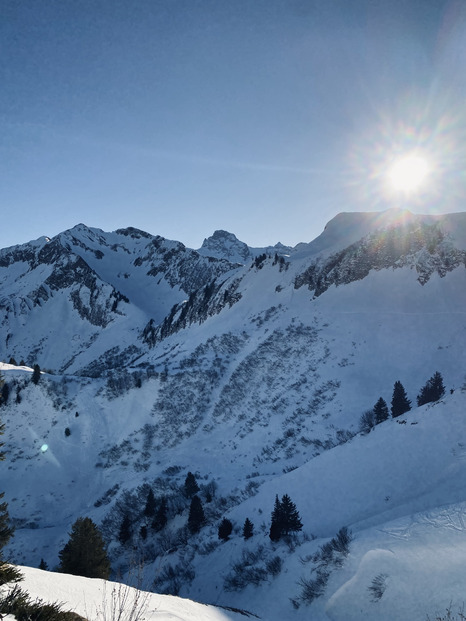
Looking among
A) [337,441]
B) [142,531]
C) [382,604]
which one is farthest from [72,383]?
[382,604]

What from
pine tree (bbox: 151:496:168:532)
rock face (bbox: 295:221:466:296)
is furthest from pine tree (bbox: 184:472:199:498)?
rock face (bbox: 295:221:466:296)

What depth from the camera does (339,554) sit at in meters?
17.9

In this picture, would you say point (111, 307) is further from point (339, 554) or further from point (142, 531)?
point (339, 554)

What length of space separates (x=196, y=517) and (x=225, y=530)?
4.58m

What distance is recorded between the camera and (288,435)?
4169 centimetres

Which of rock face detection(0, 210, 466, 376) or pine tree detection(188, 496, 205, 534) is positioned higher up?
rock face detection(0, 210, 466, 376)

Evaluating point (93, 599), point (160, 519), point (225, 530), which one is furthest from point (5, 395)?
point (93, 599)

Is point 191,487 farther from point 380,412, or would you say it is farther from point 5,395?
point 5,395

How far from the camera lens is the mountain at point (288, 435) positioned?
18156mm

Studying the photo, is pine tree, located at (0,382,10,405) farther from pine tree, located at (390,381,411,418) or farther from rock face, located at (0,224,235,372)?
pine tree, located at (390,381,411,418)

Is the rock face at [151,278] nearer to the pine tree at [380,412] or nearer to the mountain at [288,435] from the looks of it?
the mountain at [288,435]

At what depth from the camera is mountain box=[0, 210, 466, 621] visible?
1816cm

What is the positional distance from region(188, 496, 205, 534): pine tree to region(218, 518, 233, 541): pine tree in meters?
3.94

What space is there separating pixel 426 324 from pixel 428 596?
4229 centimetres
